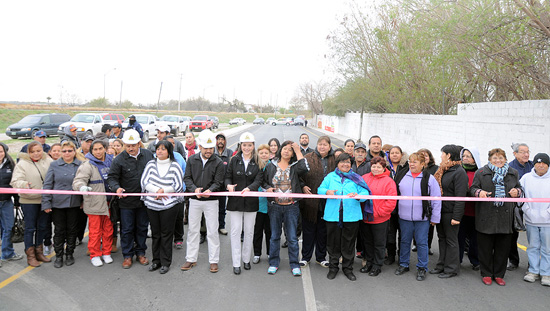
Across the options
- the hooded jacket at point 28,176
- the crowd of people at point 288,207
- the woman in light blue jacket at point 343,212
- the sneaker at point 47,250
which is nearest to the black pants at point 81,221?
the crowd of people at point 288,207

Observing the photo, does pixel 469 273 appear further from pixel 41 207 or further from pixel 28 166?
pixel 28 166

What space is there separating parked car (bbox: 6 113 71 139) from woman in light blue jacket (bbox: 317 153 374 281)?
23.5 meters

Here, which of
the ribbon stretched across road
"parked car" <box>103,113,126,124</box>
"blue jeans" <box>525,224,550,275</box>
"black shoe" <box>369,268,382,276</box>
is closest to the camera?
the ribbon stretched across road

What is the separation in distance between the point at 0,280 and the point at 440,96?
1914 cm

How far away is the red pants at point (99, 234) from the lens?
5551 mm

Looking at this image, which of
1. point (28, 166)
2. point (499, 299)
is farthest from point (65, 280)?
point (499, 299)

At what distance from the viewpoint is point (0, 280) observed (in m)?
4.96

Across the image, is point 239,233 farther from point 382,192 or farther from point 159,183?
point 382,192

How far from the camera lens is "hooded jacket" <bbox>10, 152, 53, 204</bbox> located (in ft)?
17.6

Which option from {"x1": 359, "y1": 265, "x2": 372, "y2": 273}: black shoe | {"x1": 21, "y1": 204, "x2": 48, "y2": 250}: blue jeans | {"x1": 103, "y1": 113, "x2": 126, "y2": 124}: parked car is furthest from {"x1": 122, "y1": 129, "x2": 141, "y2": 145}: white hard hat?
{"x1": 103, "y1": 113, "x2": 126, "y2": 124}: parked car

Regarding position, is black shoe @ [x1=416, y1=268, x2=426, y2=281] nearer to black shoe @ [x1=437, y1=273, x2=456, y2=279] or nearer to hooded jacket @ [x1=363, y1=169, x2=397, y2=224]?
black shoe @ [x1=437, y1=273, x2=456, y2=279]

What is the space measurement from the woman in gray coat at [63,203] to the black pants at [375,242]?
413 centimetres

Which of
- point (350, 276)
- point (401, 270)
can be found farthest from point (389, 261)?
point (350, 276)

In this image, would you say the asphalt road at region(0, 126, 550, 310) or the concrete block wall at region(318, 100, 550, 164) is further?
the concrete block wall at region(318, 100, 550, 164)
